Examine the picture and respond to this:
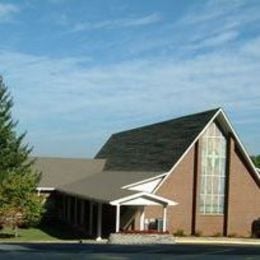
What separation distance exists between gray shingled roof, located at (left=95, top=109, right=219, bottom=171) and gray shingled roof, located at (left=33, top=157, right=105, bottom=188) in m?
1.35

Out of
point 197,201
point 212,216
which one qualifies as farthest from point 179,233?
point 212,216

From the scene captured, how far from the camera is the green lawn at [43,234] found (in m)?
43.9

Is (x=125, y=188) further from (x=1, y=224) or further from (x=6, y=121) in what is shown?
(x=6, y=121)

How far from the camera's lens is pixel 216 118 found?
4803 centimetres

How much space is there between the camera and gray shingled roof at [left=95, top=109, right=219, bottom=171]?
47.9 m

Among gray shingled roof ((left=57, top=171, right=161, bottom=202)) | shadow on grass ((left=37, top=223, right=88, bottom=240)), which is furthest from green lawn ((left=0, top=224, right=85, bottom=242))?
gray shingled roof ((left=57, top=171, right=161, bottom=202))

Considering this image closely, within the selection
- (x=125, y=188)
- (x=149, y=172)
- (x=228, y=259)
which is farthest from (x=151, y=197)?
(x=228, y=259)

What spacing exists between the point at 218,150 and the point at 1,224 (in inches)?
550

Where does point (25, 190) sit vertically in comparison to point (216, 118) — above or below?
below

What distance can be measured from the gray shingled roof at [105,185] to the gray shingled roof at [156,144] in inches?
37.3

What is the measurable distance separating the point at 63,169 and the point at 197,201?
655 inches

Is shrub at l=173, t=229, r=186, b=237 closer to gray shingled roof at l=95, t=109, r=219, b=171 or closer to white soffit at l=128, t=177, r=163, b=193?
white soffit at l=128, t=177, r=163, b=193

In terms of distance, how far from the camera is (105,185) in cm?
4928

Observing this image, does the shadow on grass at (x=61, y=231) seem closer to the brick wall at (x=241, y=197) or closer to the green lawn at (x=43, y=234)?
the green lawn at (x=43, y=234)
